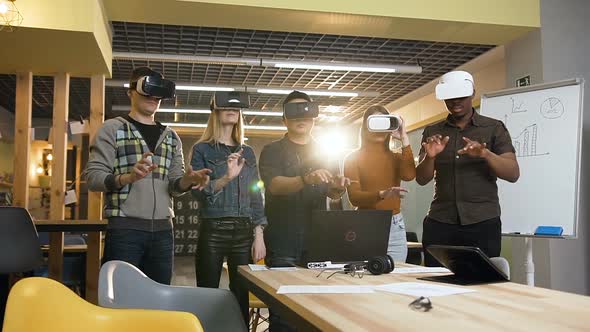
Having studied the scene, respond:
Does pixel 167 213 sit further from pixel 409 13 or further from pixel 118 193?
pixel 409 13

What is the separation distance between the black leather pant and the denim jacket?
0.05 metres

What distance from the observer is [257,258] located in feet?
7.73

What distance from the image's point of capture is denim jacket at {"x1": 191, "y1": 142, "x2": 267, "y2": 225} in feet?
7.84

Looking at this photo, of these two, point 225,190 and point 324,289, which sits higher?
point 225,190

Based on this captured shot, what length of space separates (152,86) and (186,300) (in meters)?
0.97

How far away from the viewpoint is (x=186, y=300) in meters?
1.78

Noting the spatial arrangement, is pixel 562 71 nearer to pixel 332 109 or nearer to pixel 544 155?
pixel 544 155

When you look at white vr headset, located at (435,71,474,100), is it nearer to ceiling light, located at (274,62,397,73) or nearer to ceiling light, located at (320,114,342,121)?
ceiling light, located at (274,62,397,73)

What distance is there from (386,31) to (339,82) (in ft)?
9.24

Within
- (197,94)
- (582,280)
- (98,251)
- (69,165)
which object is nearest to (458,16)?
(582,280)

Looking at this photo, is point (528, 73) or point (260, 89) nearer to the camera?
point (528, 73)

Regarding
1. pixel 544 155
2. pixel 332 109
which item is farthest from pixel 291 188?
pixel 332 109

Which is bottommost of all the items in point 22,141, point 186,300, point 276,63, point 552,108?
point 186,300

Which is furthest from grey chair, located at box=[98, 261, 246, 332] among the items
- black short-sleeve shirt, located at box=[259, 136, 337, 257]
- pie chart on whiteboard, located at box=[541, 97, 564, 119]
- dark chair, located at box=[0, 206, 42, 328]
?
pie chart on whiteboard, located at box=[541, 97, 564, 119]
